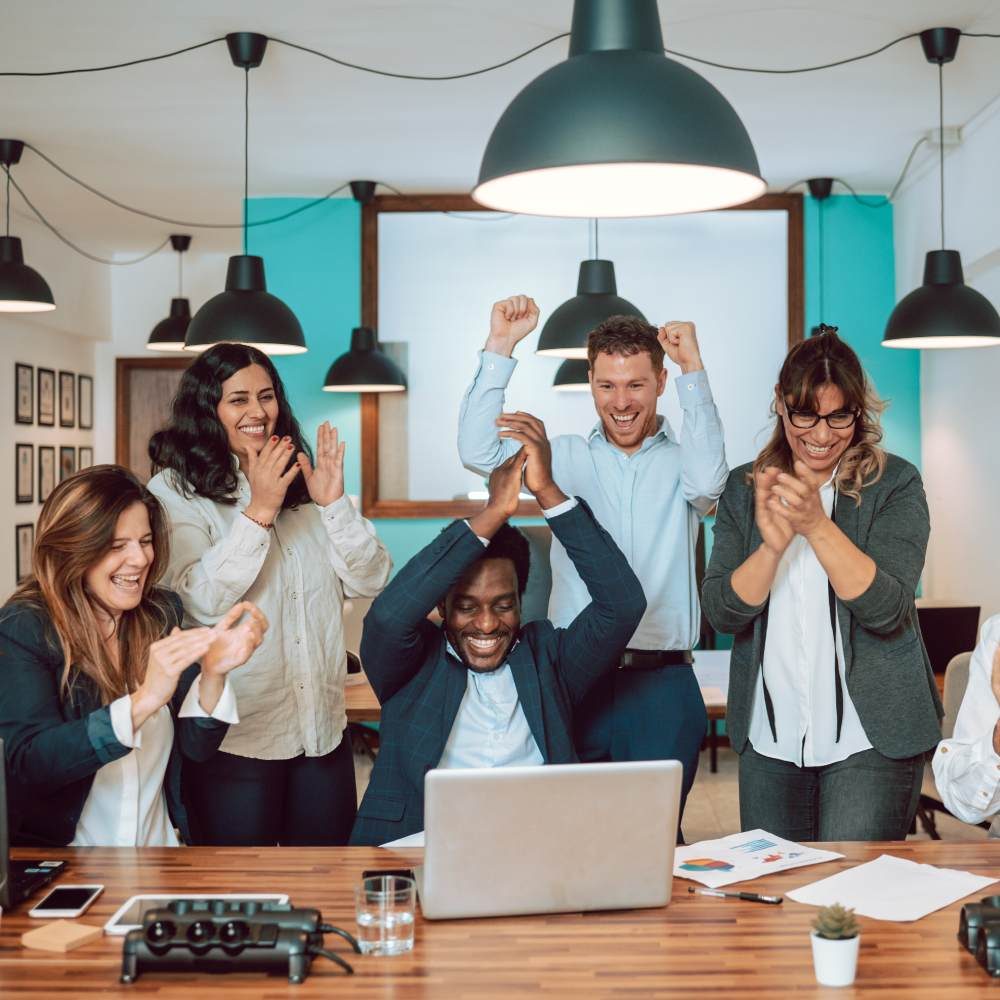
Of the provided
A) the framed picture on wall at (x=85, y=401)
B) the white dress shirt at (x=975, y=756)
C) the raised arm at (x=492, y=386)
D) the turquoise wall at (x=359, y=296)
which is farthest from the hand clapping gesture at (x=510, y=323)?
the framed picture on wall at (x=85, y=401)

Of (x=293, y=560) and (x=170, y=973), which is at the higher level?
(x=293, y=560)

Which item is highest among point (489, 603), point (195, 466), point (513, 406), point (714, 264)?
point (714, 264)

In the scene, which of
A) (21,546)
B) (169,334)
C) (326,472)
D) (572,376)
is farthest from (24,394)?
(326,472)

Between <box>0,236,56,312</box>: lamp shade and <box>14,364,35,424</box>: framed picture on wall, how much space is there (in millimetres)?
2971

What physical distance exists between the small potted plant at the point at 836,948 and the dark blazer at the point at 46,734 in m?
1.13

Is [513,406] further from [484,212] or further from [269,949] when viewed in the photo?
[269,949]

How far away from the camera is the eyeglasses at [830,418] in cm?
239

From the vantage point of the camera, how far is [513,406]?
6727 millimetres

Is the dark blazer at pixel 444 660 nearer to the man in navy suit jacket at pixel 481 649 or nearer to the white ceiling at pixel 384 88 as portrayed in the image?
the man in navy suit jacket at pixel 481 649

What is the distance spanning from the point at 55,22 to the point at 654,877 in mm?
3495

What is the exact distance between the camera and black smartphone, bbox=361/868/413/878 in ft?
6.31

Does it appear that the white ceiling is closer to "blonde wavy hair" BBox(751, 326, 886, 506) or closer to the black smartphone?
"blonde wavy hair" BBox(751, 326, 886, 506)

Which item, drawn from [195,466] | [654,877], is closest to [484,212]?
[195,466]

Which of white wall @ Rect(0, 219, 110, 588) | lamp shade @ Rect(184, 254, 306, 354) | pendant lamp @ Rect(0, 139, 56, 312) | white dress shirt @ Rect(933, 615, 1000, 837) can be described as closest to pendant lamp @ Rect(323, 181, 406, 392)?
pendant lamp @ Rect(0, 139, 56, 312)
